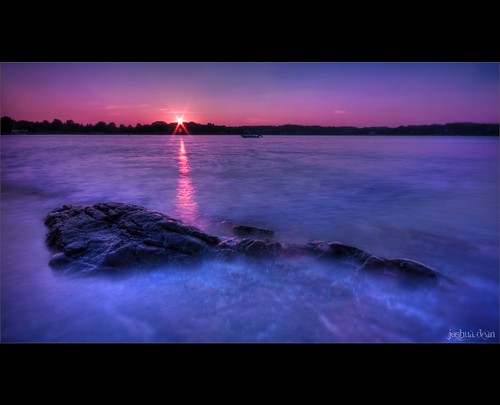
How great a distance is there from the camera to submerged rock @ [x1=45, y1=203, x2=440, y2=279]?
4047mm

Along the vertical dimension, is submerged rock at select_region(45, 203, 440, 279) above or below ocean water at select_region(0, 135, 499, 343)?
above

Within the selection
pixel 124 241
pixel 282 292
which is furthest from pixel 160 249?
pixel 282 292

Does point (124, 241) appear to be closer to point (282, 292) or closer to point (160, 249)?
point (160, 249)

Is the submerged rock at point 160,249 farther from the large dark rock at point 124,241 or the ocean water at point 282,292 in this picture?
the ocean water at point 282,292

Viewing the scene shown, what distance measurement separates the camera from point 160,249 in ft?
14.4

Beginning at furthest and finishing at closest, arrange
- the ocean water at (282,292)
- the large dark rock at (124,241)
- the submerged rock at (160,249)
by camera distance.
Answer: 1. the large dark rock at (124,241)
2. the submerged rock at (160,249)
3. the ocean water at (282,292)

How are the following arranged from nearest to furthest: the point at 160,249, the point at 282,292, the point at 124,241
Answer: the point at 282,292 < the point at 160,249 < the point at 124,241

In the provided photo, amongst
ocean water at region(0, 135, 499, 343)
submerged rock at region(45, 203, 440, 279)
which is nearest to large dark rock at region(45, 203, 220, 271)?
submerged rock at region(45, 203, 440, 279)

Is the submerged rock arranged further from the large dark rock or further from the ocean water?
the ocean water

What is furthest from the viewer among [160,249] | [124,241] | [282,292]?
[124,241]

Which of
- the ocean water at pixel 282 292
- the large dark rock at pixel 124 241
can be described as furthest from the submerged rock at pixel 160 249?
the ocean water at pixel 282 292

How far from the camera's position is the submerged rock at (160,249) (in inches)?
159
